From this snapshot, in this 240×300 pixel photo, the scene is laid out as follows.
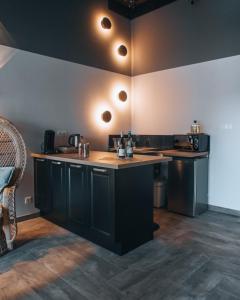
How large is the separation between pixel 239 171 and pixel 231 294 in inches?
81.2

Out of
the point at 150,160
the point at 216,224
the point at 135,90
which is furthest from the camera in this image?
the point at 135,90

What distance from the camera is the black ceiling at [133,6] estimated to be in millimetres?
4453

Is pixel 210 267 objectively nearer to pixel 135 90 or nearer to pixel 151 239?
pixel 151 239

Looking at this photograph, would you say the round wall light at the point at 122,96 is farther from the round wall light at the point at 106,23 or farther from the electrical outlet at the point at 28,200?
the electrical outlet at the point at 28,200

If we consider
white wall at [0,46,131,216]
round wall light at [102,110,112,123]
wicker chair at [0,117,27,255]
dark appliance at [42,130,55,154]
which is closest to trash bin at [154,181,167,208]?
white wall at [0,46,131,216]

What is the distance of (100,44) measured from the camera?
4363 mm

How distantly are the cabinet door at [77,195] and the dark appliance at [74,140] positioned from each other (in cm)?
80

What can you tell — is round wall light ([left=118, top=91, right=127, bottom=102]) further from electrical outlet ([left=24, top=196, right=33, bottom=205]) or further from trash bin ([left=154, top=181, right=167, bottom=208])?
electrical outlet ([left=24, top=196, right=33, bottom=205])

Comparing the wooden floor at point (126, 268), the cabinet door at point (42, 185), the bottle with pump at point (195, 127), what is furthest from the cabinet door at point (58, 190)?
the bottle with pump at point (195, 127)

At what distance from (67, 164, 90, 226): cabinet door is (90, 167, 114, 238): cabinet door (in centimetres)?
12

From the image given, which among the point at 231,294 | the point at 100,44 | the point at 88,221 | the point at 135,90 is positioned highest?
the point at 100,44

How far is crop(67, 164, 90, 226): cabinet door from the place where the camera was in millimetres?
2654

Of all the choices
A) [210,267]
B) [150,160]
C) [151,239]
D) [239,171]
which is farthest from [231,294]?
[239,171]

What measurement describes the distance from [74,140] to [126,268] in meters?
2.09
